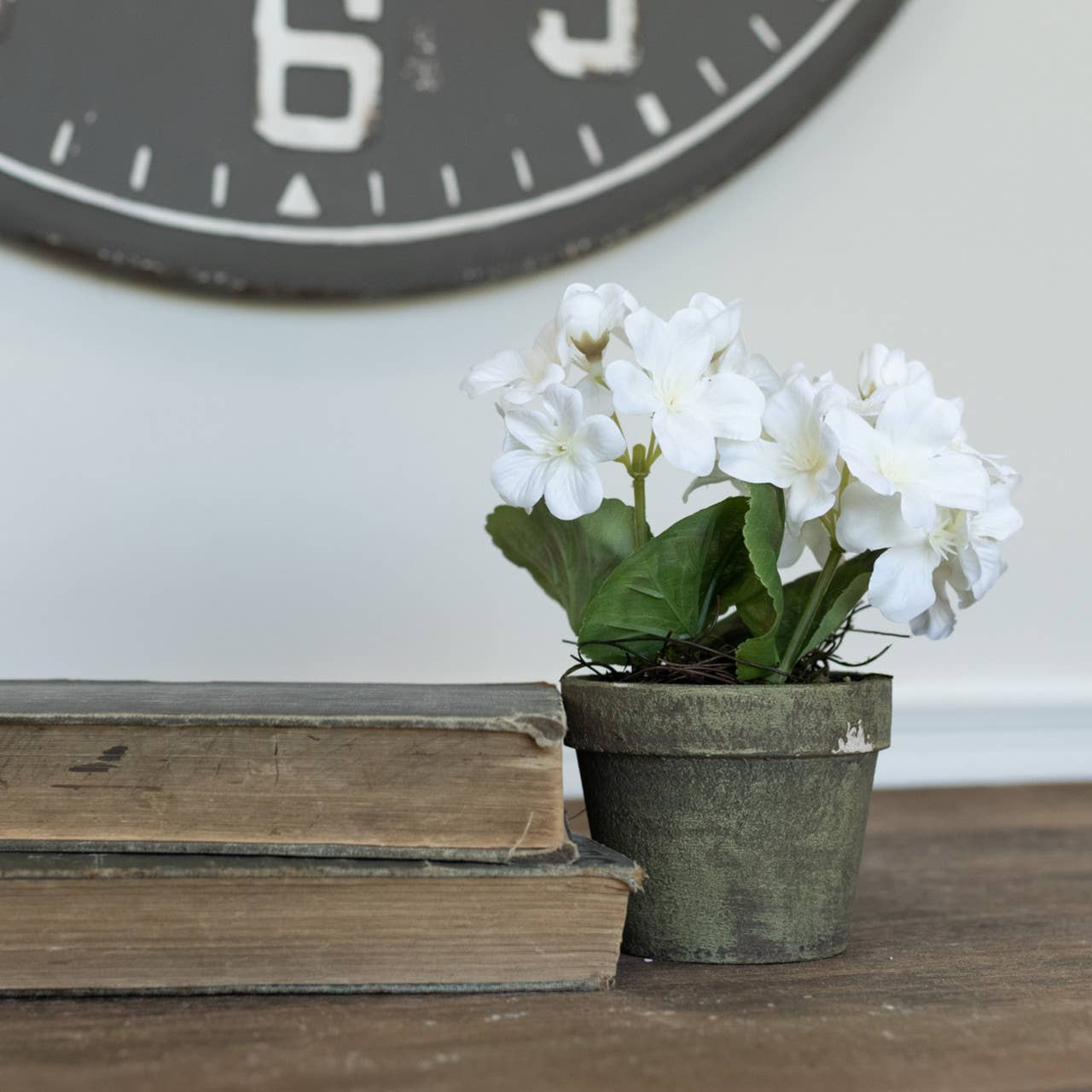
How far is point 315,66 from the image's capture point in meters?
0.88

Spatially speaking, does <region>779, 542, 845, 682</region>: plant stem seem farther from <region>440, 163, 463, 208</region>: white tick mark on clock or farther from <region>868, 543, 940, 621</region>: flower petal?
<region>440, 163, 463, 208</region>: white tick mark on clock

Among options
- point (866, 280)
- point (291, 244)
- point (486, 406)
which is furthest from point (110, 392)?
point (866, 280)

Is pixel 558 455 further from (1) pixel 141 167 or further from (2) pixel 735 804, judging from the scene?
(1) pixel 141 167

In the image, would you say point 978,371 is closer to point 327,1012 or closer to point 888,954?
point 888,954

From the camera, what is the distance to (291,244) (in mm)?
879

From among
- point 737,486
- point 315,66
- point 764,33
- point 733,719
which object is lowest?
point 733,719

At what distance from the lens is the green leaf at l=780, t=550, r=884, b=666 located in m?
0.55

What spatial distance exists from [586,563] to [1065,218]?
0.69 m

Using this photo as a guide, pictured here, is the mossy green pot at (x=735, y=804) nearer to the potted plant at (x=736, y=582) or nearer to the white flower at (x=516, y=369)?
the potted plant at (x=736, y=582)

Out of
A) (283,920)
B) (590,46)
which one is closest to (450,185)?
(590,46)

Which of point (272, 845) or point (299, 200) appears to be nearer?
point (272, 845)

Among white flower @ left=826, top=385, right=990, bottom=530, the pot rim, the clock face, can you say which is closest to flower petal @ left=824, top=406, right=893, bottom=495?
white flower @ left=826, top=385, right=990, bottom=530

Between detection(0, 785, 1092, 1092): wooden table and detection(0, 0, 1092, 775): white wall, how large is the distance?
1.45ft

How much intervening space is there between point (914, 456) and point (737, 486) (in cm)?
9
